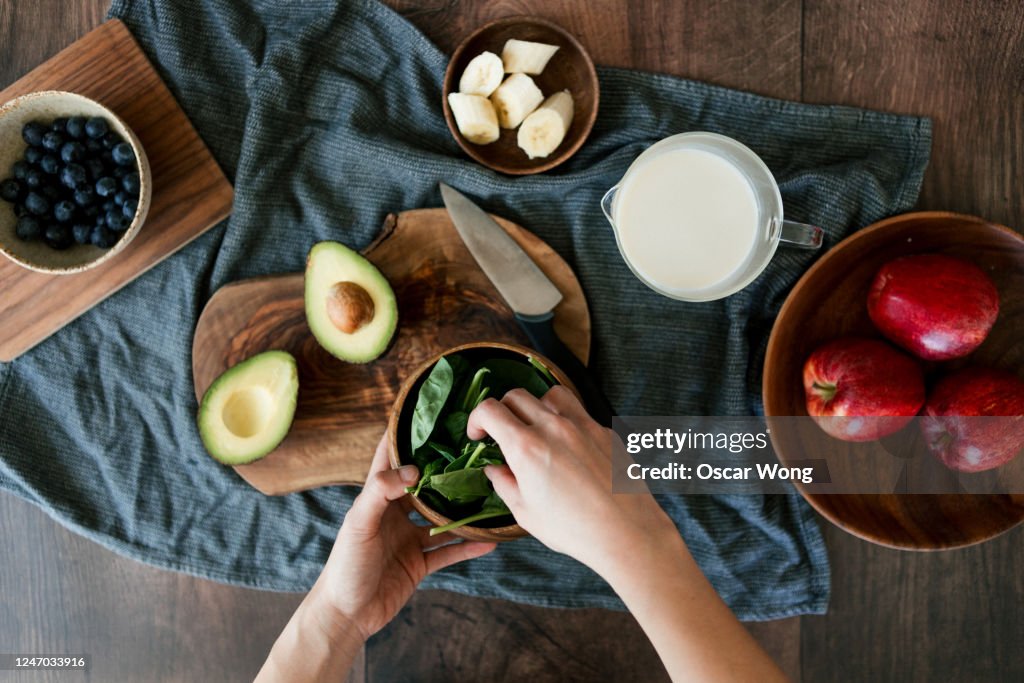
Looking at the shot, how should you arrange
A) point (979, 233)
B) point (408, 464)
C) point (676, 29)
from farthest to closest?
1. point (676, 29)
2. point (979, 233)
3. point (408, 464)

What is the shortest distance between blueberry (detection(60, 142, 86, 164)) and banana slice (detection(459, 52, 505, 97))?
51 cm

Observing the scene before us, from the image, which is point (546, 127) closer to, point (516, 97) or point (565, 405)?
point (516, 97)

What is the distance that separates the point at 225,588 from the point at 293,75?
2.42 ft

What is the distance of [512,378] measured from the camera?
34.4 inches

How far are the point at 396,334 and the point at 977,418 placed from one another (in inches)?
28.3

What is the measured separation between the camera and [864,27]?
105 centimetres

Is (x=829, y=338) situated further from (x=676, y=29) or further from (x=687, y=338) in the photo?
(x=676, y=29)

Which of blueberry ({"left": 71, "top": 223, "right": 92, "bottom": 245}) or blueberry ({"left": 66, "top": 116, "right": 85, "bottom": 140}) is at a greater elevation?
blueberry ({"left": 66, "top": 116, "right": 85, "bottom": 140})

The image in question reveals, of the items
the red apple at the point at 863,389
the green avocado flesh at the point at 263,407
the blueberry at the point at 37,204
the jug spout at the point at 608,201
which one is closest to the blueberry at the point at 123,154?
the blueberry at the point at 37,204

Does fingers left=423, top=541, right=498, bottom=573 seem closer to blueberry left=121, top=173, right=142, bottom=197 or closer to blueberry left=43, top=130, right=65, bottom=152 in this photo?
blueberry left=121, top=173, right=142, bottom=197

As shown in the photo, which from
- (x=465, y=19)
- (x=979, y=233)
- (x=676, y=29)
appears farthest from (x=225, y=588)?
(x=979, y=233)

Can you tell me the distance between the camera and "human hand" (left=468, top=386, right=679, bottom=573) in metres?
0.73

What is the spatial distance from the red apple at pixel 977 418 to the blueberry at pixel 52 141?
1166 mm

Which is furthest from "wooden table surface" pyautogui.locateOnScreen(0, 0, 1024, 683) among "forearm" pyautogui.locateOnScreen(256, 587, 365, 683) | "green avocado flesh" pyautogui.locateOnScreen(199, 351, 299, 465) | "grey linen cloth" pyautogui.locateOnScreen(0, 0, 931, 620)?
"green avocado flesh" pyautogui.locateOnScreen(199, 351, 299, 465)
